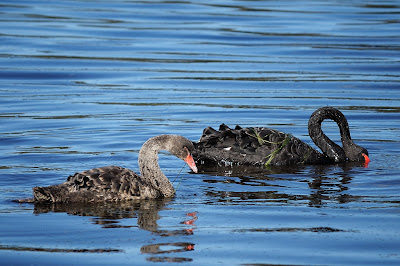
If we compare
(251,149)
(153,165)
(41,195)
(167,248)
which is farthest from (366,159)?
(167,248)

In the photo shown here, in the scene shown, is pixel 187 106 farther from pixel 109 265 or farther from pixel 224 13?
pixel 224 13

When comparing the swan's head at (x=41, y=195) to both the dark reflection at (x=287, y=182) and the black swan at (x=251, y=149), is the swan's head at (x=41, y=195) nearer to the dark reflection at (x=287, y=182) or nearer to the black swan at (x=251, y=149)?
the dark reflection at (x=287, y=182)

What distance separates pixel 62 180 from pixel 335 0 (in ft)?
89.4

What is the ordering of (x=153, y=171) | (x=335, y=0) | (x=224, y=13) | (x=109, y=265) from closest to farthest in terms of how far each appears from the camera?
(x=109, y=265), (x=153, y=171), (x=224, y=13), (x=335, y=0)

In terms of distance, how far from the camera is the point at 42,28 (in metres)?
26.5

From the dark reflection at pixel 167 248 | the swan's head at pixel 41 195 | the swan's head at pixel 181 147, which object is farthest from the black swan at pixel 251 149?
the dark reflection at pixel 167 248

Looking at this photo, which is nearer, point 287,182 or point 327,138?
point 287,182

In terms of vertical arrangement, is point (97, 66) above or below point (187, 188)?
above

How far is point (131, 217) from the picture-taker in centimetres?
865

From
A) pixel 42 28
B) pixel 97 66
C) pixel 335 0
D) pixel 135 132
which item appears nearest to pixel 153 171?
pixel 135 132

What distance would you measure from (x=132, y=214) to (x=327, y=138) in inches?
181

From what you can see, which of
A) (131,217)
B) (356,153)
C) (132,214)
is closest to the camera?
(131,217)

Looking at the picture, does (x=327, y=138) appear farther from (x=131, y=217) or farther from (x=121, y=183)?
(x=131, y=217)

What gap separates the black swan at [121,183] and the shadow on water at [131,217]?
0.28ft
